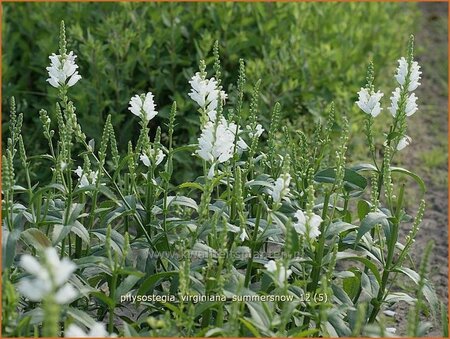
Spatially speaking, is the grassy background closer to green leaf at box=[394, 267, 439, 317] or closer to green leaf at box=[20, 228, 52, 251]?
green leaf at box=[394, 267, 439, 317]

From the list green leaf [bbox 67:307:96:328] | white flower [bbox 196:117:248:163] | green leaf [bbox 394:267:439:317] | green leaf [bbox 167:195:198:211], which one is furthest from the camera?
green leaf [bbox 167:195:198:211]

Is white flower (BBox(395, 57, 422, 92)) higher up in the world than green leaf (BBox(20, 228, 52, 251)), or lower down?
higher up

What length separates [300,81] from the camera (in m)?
6.20

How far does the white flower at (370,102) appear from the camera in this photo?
356cm

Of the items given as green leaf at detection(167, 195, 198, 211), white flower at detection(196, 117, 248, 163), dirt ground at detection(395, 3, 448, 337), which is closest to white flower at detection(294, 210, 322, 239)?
white flower at detection(196, 117, 248, 163)

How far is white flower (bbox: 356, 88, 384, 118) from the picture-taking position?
3.56 meters

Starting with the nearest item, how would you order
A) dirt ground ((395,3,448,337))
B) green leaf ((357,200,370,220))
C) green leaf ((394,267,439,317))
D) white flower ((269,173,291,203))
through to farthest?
white flower ((269,173,291,203)) < green leaf ((394,267,439,317)) < green leaf ((357,200,370,220)) < dirt ground ((395,3,448,337))

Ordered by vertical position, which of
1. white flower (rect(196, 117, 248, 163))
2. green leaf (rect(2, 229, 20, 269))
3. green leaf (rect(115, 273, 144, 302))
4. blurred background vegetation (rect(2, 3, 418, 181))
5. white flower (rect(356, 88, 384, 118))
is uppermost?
blurred background vegetation (rect(2, 3, 418, 181))

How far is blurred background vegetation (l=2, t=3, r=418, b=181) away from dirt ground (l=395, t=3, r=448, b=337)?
716 millimetres

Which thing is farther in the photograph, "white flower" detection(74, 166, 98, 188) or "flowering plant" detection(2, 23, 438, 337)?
"white flower" detection(74, 166, 98, 188)

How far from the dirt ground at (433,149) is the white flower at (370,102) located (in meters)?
1.11

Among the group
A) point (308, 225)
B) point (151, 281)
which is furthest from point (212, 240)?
point (308, 225)

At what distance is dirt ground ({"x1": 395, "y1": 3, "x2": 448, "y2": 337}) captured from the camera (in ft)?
17.2

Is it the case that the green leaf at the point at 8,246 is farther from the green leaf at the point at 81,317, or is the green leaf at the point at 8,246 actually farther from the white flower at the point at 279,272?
the white flower at the point at 279,272
